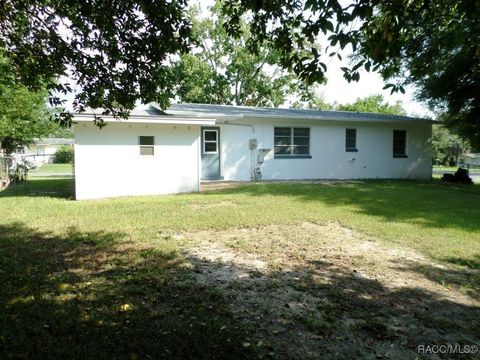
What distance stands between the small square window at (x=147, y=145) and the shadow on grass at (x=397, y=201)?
2888 millimetres

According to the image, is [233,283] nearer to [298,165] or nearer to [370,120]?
[298,165]

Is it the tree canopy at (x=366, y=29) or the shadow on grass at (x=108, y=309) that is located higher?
the tree canopy at (x=366, y=29)

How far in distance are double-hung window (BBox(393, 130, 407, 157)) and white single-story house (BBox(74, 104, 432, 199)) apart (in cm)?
6

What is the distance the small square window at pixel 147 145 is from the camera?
1258 centimetres

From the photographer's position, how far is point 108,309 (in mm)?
3750

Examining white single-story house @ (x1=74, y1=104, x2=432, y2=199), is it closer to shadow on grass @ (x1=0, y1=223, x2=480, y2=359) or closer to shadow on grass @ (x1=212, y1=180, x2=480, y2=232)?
shadow on grass @ (x1=212, y1=180, x2=480, y2=232)

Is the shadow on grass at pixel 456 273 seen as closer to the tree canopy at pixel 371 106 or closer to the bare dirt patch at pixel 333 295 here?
the bare dirt patch at pixel 333 295

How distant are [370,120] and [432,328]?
16.3 metres

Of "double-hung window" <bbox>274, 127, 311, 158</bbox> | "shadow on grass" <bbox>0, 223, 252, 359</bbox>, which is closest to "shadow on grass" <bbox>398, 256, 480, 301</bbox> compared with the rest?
"shadow on grass" <bbox>0, 223, 252, 359</bbox>

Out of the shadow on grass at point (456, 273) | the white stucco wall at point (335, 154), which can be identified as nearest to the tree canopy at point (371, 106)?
the white stucco wall at point (335, 154)

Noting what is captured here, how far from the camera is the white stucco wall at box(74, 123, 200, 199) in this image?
38.7 feet

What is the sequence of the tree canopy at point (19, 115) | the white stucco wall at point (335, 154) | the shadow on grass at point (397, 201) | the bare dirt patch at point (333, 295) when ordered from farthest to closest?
the white stucco wall at point (335, 154), the tree canopy at point (19, 115), the shadow on grass at point (397, 201), the bare dirt patch at point (333, 295)

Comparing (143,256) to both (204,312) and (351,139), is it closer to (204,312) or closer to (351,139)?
(204,312)

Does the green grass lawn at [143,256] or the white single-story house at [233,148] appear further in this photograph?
the white single-story house at [233,148]
